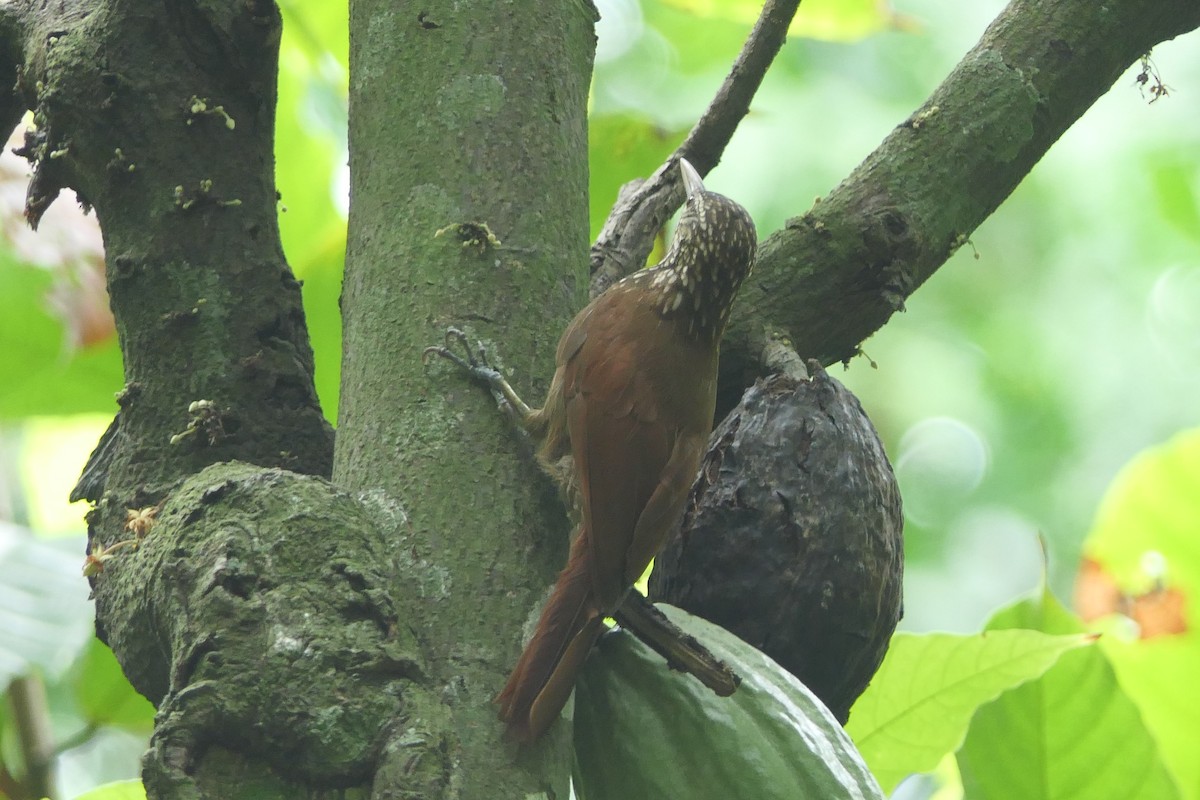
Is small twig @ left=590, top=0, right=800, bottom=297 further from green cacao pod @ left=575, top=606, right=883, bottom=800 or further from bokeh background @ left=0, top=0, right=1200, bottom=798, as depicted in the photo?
bokeh background @ left=0, top=0, right=1200, bottom=798

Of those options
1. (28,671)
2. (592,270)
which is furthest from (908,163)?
(28,671)

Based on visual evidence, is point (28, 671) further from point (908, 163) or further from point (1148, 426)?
point (1148, 426)

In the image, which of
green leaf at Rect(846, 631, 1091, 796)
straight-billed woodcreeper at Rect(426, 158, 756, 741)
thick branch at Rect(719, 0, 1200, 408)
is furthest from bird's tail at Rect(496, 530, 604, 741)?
green leaf at Rect(846, 631, 1091, 796)

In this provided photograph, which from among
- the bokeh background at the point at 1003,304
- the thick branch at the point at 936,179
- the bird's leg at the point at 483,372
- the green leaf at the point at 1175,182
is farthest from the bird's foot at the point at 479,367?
the green leaf at the point at 1175,182

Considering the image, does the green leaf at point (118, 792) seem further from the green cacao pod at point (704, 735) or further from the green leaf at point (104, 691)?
the green cacao pod at point (704, 735)

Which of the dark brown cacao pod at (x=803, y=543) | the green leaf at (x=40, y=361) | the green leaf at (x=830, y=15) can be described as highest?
the green leaf at (x=830, y=15)

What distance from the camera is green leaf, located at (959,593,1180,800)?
170 centimetres

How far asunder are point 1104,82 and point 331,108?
228cm

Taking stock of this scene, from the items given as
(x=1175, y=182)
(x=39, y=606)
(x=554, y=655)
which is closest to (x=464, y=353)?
(x=554, y=655)

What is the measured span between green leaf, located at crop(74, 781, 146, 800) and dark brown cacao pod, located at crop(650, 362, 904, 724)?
Result: 28.4 inches

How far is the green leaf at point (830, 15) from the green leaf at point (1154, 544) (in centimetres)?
91

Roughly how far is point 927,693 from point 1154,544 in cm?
67

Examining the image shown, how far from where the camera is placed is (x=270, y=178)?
1566 mm

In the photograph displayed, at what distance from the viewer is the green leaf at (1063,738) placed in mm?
1696
